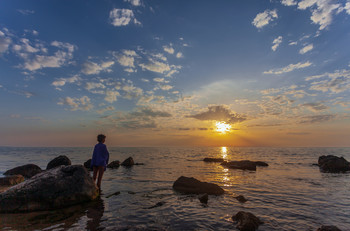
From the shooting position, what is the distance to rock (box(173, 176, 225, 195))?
41.4ft

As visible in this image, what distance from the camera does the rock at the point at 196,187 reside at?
12.6 m

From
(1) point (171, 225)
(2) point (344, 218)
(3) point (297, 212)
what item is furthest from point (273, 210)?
(1) point (171, 225)

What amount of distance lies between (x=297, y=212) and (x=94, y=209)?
33.3 ft

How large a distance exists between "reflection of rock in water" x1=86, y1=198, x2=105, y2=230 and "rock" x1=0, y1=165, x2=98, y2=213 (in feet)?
2.37

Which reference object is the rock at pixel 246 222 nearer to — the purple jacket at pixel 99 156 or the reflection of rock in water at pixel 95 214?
the reflection of rock in water at pixel 95 214

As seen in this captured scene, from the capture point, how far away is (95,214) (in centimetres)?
788

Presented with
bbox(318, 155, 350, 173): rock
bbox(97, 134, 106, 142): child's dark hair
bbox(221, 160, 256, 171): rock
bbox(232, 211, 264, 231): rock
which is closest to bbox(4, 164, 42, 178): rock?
bbox(97, 134, 106, 142): child's dark hair

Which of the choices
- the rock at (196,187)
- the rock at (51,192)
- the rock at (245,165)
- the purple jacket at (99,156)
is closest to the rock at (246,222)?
the rock at (196,187)

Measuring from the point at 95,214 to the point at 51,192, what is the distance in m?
2.88

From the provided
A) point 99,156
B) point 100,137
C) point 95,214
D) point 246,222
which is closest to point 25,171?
point 99,156

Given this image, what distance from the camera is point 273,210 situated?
9.08 meters

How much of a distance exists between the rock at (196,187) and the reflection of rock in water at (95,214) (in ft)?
19.4

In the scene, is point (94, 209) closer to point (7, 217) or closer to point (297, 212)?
point (7, 217)

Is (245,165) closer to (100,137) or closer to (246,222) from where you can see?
(246,222)
